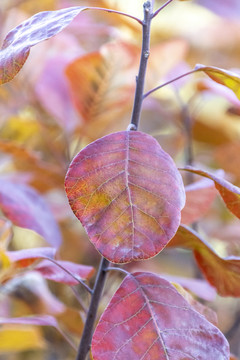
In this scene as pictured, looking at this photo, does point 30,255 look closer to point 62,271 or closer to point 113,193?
point 62,271

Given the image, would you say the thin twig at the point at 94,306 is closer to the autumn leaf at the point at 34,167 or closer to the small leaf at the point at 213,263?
the small leaf at the point at 213,263

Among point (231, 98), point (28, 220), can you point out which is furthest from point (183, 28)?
point (28, 220)

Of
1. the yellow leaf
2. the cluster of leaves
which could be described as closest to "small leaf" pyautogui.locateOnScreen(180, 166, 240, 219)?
the cluster of leaves

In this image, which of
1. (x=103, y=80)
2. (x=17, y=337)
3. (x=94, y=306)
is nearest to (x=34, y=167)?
(x=103, y=80)

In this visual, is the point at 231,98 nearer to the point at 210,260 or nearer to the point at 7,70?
the point at 210,260

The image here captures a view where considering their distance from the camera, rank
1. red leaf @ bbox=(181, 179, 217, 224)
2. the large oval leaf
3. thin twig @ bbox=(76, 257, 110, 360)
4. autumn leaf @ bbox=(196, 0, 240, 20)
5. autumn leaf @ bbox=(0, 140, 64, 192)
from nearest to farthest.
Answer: the large oval leaf < thin twig @ bbox=(76, 257, 110, 360) < red leaf @ bbox=(181, 179, 217, 224) < autumn leaf @ bbox=(0, 140, 64, 192) < autumn leaf @ bbox=(196, 0, 240, 20)

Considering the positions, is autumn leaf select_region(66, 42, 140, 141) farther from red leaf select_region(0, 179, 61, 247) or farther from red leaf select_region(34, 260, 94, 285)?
red leaf select_region(34, 260, 94, 285)

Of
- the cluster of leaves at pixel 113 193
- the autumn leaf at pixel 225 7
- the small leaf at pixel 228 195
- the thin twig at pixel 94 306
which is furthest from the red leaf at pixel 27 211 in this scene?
the autumn leaf at pixel 225 7
